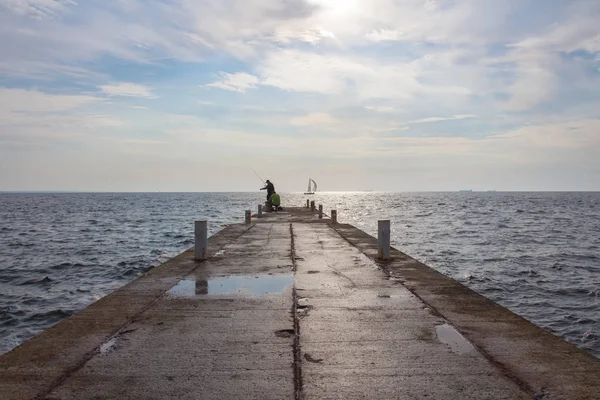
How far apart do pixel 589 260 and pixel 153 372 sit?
73.4 feet

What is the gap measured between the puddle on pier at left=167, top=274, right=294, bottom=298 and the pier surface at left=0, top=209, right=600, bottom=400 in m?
0.04

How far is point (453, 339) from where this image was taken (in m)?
5.43

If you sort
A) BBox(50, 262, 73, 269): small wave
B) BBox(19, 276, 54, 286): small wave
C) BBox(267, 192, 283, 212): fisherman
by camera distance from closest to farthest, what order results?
BBox(19, 276, 54, 286): small wave → BBox(50, 262, 73, 269): small wave → BBox(267, 192, 283, 212): fisherman

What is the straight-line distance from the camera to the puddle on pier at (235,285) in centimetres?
800

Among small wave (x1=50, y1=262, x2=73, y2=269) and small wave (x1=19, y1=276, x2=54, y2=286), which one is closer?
small wave (x1=19, y1=276, x2=54, y2=286)


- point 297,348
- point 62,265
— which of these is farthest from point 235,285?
point 62,265

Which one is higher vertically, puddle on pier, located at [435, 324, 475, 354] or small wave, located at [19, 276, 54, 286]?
puddle on pier, located at [435, 324, 475, 354]

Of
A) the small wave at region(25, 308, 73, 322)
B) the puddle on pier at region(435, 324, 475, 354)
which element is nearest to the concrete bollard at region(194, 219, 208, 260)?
the small wave at region(25, 308, 73, 322)

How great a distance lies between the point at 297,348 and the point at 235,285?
3693 millimetres

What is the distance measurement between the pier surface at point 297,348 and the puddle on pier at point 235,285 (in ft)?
0.14

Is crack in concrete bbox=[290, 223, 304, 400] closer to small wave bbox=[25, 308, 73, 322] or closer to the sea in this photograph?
the sea

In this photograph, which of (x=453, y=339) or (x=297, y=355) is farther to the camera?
(x=453, y=339)

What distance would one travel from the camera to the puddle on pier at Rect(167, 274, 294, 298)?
8.00 metres

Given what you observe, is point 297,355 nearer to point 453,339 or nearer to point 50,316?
point 453,339
